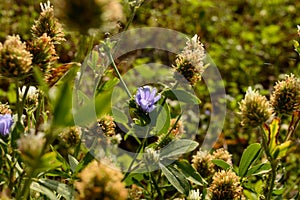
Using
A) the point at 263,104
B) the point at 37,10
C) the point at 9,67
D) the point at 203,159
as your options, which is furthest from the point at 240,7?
the point at 9,67

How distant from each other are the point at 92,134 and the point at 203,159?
0.25 meters

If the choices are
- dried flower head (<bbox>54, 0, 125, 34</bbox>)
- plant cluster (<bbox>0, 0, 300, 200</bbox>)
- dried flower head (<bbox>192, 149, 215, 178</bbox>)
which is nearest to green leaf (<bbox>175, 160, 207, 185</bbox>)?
plant cluster (<bbox>0, 0, 300, 200</bbox>)

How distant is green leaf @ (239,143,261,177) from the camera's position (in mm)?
1024

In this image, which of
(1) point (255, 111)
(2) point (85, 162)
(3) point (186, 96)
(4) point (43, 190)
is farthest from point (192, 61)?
(4) point (43, 190)

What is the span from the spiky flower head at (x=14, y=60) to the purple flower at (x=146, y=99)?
276 millimetres

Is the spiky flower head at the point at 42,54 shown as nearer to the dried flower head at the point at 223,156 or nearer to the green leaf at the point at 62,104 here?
the green leaf at the point at 62,104

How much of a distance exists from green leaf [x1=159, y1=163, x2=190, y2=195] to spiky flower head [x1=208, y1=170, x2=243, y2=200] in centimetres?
5

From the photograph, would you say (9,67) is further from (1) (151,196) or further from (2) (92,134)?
(1) (151,196)

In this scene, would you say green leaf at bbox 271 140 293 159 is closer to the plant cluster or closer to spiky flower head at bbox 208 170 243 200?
the plant cluster

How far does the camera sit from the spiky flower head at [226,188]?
96 cm

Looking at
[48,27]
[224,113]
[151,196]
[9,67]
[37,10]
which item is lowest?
[151,196]

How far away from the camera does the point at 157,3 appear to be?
2.95 metres

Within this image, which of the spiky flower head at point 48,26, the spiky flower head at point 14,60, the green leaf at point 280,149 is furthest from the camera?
the spiky flower head at point 48,26

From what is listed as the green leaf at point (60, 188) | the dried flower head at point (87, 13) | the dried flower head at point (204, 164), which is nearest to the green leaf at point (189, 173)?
the dried flower head at point (204, 164)
